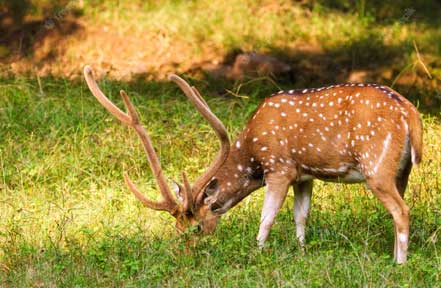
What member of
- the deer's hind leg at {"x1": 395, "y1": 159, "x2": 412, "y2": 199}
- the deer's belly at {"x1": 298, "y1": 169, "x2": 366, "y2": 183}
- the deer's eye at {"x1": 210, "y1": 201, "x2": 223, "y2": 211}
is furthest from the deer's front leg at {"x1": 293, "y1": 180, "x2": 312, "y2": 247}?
the deer's hind leg at {"x1": 395, "y1": 159, "x2": 412, "y2": 199}

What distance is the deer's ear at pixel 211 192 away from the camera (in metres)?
7.98

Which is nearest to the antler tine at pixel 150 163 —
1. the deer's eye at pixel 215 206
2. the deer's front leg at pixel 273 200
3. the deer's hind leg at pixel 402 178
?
the deer's eye at pixel 215 206

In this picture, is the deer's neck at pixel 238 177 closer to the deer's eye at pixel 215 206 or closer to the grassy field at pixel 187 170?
the deer's eye at pixel 215 206

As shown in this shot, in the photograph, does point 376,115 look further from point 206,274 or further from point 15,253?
point 15,253

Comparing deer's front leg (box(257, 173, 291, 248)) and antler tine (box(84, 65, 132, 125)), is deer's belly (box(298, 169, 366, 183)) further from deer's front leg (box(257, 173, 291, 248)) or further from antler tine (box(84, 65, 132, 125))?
antler tine (box(84, 65, 132, 125))

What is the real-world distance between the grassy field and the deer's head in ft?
0.64

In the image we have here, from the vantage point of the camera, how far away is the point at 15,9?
14.1 metres

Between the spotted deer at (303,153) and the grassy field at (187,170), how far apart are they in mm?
235

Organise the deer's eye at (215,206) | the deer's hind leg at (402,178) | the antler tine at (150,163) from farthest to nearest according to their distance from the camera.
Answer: the deer's eye at (215,206)
the antler tine at (150,163)
the deer's hind leg at (402,178)

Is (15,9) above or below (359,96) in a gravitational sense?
below

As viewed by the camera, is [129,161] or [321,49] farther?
[321,49]

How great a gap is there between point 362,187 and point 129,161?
7.43ft

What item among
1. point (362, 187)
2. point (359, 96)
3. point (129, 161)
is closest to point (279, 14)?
point (129, 161)

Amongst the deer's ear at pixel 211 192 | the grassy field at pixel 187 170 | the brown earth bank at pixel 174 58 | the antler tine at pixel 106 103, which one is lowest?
the brown earth bank at pixel 174 58
